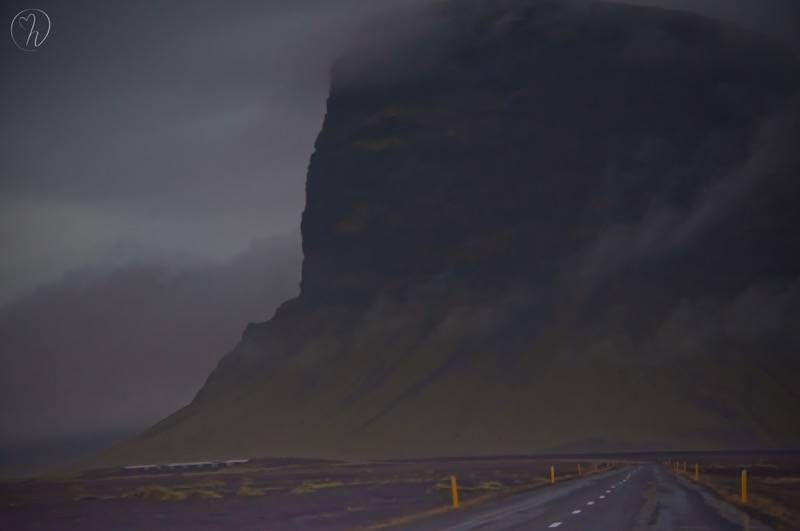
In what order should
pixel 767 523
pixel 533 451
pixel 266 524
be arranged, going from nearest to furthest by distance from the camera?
pixel 767 523
pixel 266 524
pixel 533 451

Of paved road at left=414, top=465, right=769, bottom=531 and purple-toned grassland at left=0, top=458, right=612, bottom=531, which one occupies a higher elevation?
paved road at left=414, top=465, right=769, bottom=531

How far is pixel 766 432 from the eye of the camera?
179875 millimetres

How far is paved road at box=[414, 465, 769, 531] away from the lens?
28.1 meters

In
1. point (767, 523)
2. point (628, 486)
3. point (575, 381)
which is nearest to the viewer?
point (767, 523)

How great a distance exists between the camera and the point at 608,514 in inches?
1261

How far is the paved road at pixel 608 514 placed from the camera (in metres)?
28.1

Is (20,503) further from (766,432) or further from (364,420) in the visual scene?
(766,432)

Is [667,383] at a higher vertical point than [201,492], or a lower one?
higher

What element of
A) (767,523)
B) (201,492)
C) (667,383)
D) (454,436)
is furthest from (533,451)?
(767,523)

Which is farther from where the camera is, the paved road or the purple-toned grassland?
the purple-toned grassland

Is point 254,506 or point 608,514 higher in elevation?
point 608,514

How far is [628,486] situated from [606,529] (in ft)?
83.3

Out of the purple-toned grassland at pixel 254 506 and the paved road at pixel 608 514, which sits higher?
the paved road at pixel 608 514

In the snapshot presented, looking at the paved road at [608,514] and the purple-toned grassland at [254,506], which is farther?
the purple-toned grassland at [254,506]
